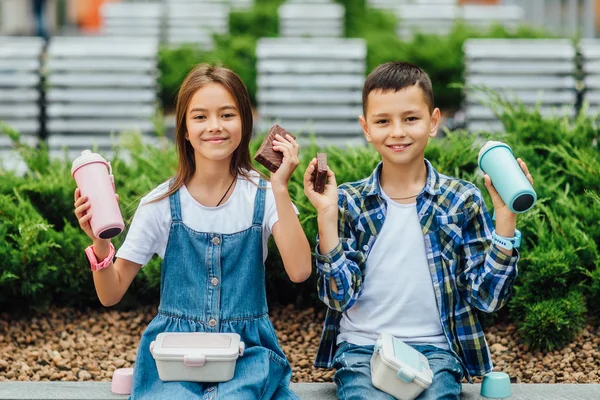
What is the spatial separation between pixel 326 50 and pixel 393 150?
13.9 feet

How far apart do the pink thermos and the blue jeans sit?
2.97 ft

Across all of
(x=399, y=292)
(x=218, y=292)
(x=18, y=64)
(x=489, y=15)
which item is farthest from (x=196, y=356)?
(x=489, y=15)

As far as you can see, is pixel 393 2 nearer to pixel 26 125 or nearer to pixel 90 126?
pixel 90 126

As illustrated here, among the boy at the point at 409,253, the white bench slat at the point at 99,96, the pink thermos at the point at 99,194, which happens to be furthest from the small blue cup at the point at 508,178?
the white bench slat at the point at 99,96

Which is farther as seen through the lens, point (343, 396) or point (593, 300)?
point (593, 300)

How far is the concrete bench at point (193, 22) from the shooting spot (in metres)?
10.6

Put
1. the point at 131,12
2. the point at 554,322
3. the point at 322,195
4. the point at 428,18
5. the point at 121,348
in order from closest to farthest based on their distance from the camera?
the point at 322,195 → the point at 554,322 → the point at 121,348 → the point at 131,12 → the point at 428,18

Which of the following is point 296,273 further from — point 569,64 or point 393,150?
point 569,64

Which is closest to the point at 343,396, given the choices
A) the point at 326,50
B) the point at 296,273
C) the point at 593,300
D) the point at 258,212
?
the point at 296,273

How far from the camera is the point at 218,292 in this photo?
3.05 metres

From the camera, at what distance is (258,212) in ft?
10.1

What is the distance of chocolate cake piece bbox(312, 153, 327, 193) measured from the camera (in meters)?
2.92

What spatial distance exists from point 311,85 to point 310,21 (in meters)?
3.16

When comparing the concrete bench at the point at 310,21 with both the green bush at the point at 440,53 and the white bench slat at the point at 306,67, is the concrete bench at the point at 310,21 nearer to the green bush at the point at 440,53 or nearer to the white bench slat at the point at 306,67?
the green bush at the point at 440,53
